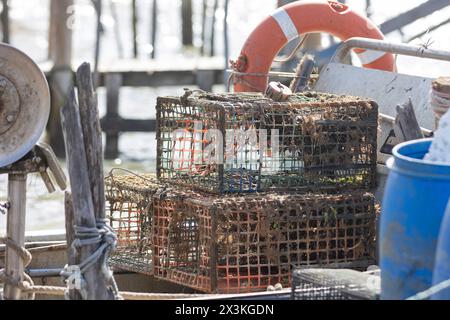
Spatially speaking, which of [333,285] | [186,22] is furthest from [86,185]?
[186,22]

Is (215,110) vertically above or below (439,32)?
below

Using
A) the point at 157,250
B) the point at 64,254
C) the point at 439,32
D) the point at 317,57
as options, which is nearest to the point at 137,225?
the point at 157,250

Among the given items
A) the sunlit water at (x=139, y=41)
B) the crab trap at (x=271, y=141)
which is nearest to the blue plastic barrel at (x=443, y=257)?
the crab trap at (x=271, y=141)

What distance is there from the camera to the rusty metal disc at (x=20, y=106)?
4.86m

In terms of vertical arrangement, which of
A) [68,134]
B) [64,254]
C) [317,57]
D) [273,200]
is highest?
[317,57]

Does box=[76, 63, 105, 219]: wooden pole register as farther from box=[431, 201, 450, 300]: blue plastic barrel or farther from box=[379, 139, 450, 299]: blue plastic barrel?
box=[431, 201, 450, 300]: blue plastic barrel

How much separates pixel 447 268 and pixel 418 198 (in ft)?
0.99

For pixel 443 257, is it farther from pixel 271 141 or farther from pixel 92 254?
pixel 271 141

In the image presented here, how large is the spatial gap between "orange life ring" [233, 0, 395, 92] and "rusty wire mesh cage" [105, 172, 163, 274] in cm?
126

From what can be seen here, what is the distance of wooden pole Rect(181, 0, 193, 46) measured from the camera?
28.5m

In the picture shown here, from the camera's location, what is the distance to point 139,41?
36.8m

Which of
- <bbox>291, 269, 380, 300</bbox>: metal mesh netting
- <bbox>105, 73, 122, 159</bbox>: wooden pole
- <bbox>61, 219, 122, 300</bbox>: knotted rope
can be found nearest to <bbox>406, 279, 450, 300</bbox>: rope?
<bbox>291, 269, 380, 300</bbox>: metal mesh netting

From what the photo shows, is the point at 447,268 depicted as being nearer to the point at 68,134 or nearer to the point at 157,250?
the point at 68,134
